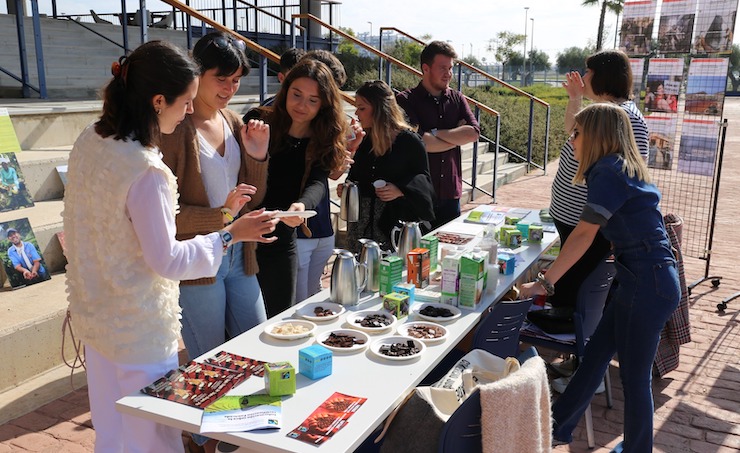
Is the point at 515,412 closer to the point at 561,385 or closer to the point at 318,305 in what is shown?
the point at 318,305

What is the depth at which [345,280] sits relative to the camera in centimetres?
287

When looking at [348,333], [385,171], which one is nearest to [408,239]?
[385,171]

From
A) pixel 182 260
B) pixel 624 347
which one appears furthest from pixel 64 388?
pixel 624 347

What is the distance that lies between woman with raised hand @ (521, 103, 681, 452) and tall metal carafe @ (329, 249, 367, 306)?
86 centimetres

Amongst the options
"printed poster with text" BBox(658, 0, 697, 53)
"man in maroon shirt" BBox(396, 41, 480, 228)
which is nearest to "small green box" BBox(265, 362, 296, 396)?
"man in maroon shirt" BBox(396, 41, 480, 228)

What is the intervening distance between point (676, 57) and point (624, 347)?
3.95 m

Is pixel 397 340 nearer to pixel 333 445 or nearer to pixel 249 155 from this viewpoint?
pixel 333 445

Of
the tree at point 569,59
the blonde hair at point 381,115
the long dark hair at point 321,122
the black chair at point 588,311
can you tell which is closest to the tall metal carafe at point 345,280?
the long dark hair at point 321,122

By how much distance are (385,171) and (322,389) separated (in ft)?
6.68

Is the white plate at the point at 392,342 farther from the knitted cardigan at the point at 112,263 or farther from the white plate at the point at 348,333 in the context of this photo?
the knitted cardigan at the point at 112,263

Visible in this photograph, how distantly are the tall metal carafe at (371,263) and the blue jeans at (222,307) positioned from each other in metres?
0.56

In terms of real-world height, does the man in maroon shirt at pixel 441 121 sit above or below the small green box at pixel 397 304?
above

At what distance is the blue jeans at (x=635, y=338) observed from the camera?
2.83 meters

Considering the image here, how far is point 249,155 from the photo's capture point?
2.77 metres
